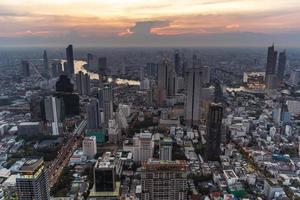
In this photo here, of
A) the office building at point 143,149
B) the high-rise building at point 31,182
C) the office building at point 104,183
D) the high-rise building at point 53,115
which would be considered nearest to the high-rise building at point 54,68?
the high-rise building at point 53,115

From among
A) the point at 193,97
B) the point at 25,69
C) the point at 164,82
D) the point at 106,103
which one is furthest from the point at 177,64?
the point at 25,69

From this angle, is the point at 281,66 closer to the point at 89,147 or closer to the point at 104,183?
the point at 89,147

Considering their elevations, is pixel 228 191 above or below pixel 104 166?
below

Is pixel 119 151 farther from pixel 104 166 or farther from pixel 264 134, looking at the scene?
pixel 264 134

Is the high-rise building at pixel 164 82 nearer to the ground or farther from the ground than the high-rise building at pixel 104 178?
farther from the ground

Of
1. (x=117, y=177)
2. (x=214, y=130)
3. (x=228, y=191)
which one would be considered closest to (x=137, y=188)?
(x=117, y=177)

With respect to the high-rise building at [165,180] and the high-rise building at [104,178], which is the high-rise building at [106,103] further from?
the high-rise building at [165,180]
